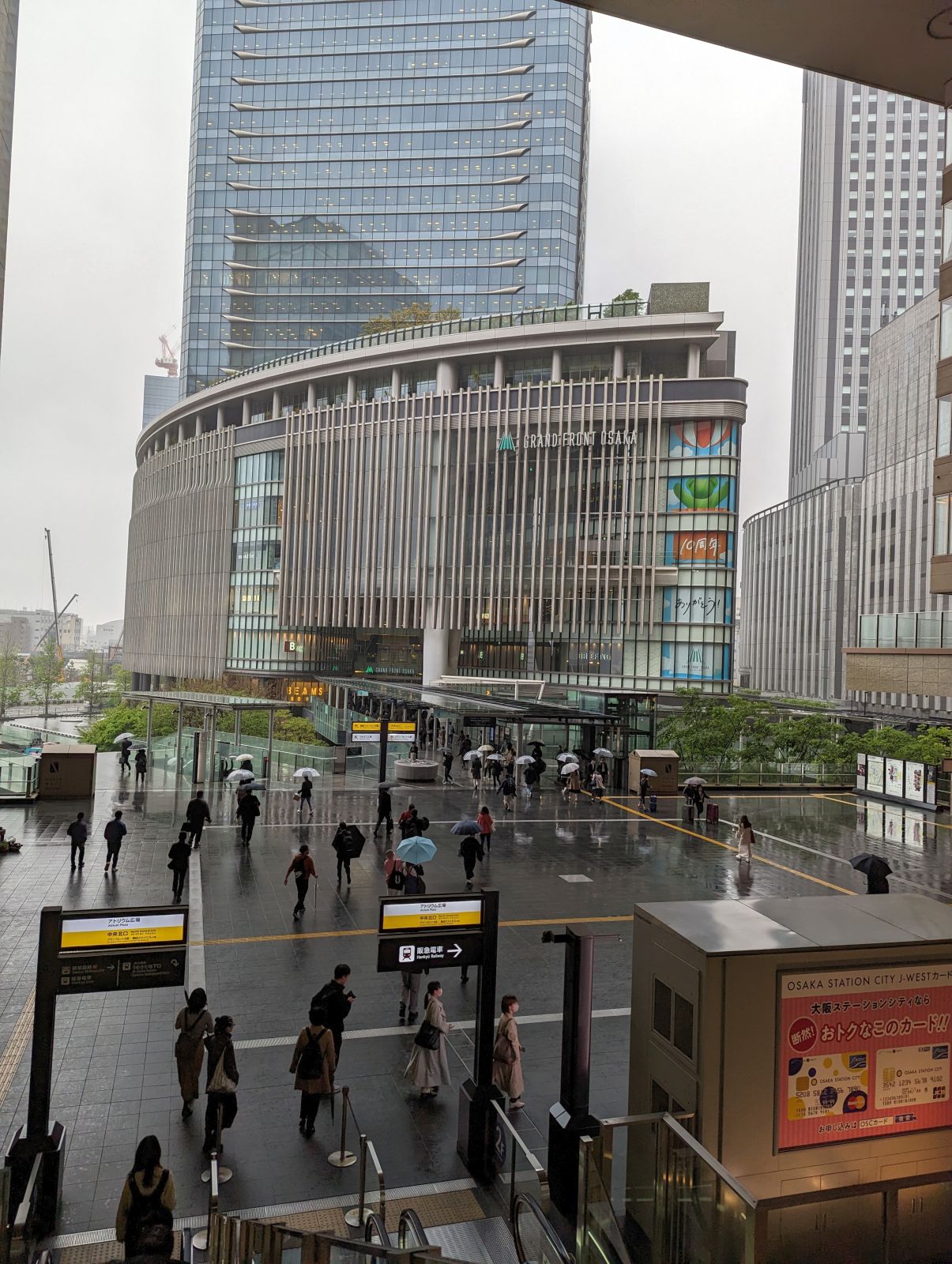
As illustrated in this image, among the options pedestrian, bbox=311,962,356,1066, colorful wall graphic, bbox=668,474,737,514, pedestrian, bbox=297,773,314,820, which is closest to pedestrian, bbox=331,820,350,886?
pedestrian, bbox=297,773,314,820

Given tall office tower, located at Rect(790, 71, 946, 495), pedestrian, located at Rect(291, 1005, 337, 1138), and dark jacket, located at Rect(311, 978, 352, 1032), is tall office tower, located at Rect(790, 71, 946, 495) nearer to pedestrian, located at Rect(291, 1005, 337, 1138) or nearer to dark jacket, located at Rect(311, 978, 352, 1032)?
dark jacket, located at Rect(311, 978, 352, 1032)

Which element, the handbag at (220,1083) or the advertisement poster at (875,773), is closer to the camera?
the handbag at (220,1083)

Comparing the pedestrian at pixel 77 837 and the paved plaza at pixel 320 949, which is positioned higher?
the pedestrian at pixel 77 837

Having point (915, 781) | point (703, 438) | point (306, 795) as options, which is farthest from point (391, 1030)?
point (703, 438)

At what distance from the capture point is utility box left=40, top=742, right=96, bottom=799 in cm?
2531

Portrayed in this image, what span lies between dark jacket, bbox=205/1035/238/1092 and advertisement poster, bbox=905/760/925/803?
1096 inches

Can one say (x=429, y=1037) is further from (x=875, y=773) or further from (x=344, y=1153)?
(x=875, y=773)

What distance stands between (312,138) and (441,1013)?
109015 millimetres

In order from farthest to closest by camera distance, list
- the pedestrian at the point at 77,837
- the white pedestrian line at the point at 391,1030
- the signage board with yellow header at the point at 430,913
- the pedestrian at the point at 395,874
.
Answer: the pedestrian at the point at 77,837
the pedestrian at the point at 395,874
the white pedestrian line at the point at 391,1030
the signage board with yellow header at the point at 430,913

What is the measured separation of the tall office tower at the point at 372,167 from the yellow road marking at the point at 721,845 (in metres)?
74.3

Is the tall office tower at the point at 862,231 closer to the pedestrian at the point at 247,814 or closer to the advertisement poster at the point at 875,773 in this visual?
the advertisement poster at the point at 875,773

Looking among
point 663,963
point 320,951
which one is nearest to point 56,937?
point 663,963

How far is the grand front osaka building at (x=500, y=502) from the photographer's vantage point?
5841cm

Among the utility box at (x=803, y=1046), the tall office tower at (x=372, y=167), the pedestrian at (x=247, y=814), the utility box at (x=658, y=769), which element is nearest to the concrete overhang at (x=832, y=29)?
the utility box at (x=803, y=1046)
